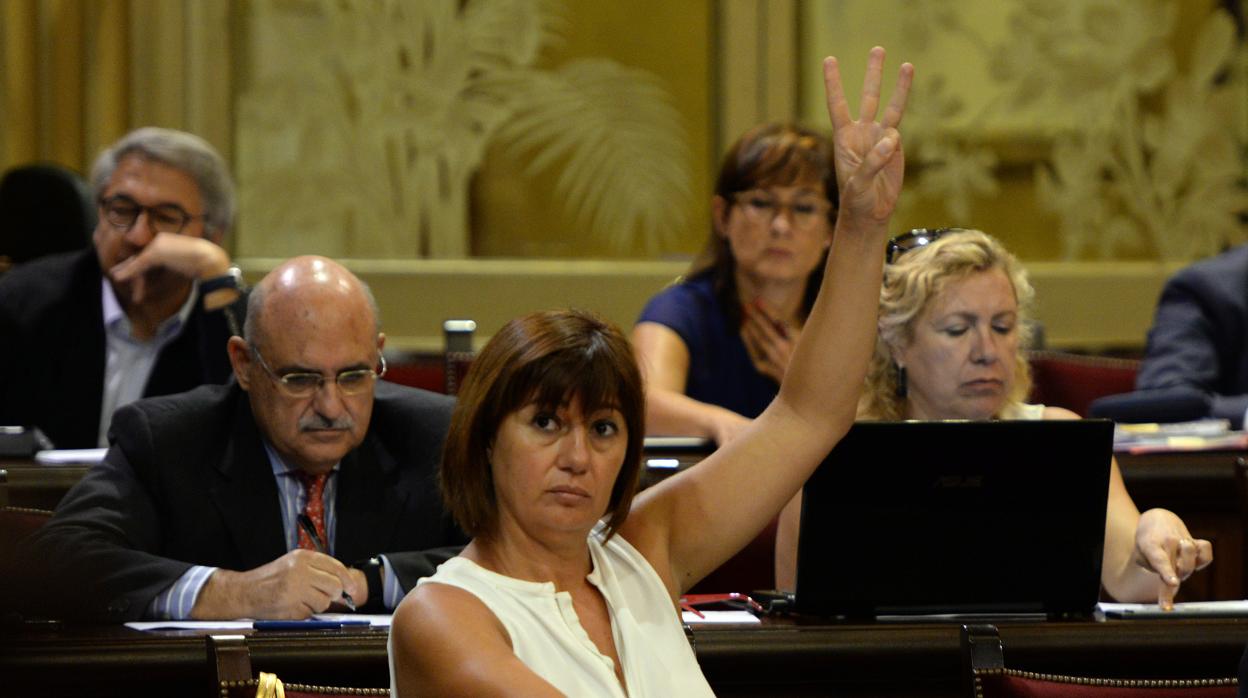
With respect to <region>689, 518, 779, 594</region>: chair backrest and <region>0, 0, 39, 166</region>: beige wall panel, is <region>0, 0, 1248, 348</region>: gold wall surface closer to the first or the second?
<region>0, 0, 39, 166</region>: beige wall panel

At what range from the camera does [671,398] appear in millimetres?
3598

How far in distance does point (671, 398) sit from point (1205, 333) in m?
1.66

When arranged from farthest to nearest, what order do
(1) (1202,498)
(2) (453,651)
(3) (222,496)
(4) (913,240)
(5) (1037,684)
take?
(1) (1202,498)
(4) (913,240)
(3) (222,496)
(5) (1037,684)
(2) (453,651)

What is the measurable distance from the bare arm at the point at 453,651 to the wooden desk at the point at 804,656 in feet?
1.35

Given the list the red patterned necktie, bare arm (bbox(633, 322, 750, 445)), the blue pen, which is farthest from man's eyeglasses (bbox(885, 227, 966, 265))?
the blue pen

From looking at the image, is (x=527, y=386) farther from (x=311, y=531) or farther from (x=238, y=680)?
(x=311, y=531)

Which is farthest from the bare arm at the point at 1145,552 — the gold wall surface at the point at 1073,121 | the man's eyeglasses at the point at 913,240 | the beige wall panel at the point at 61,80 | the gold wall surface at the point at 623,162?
the beige wall panel at the point at 61,80

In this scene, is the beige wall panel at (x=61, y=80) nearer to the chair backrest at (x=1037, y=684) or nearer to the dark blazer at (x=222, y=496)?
the dark blazer at (x=222, y=496)

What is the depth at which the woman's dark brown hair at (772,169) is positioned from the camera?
3828 mm

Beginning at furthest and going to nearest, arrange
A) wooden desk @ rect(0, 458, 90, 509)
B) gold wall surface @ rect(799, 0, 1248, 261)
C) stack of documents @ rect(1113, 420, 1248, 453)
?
gold wall surface @ rect(799, 0, 1248, 261) → stack of documents @ rect(1113, 420, 1248, 453) → wooden desk @ rect(0, 458, 90, 509)

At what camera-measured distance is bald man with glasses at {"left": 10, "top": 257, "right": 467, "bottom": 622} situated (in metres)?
2.59

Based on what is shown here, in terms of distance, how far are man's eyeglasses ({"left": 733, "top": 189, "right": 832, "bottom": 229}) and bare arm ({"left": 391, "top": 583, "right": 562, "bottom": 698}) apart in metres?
2.29

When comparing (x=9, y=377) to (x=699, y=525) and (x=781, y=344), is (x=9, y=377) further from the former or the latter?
(x=699, y=525)

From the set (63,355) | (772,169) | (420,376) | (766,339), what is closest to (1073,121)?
(772,169)
